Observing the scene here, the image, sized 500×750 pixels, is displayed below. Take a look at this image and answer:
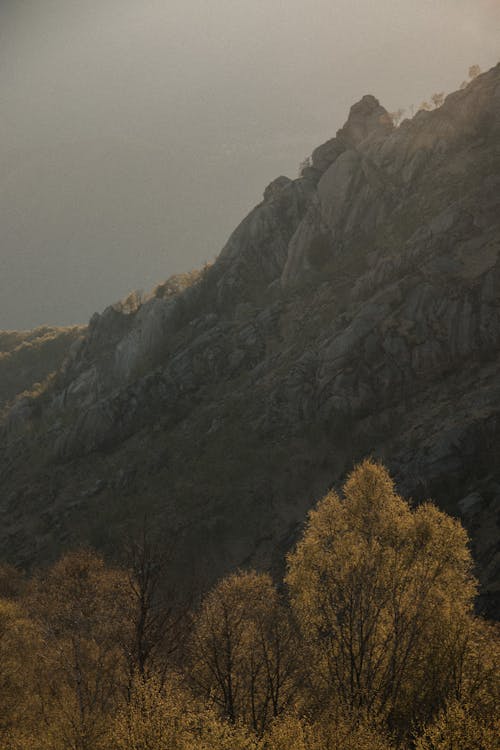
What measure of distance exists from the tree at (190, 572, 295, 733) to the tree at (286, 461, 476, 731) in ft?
6.35

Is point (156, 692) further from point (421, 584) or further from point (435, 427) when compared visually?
point (435, 427)

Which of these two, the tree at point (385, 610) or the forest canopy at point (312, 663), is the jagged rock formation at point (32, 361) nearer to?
the forest canopy at point (312, 663)

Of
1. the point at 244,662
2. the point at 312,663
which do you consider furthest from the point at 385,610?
the point at 244,662

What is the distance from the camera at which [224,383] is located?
92250mm

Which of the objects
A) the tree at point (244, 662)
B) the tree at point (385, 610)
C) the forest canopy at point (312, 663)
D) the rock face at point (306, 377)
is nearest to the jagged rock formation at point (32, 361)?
the rock face at point (306, 377)

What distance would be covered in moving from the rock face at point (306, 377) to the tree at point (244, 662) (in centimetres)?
2029

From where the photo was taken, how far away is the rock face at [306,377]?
68.5 meters

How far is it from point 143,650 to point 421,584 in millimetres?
17251

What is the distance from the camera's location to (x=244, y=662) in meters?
33.8

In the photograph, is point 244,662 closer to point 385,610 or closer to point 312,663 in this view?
point 312,663

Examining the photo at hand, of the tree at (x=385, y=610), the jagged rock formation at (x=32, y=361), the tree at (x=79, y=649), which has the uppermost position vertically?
the jagged rock formation at (x=32, y=361)

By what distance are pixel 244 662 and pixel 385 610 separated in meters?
9.30

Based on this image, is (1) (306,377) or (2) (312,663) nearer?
(2) (312,663)

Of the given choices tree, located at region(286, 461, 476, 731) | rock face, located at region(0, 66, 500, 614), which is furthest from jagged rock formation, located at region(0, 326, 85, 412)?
tree, located at region(286, 461, 476, 731)
